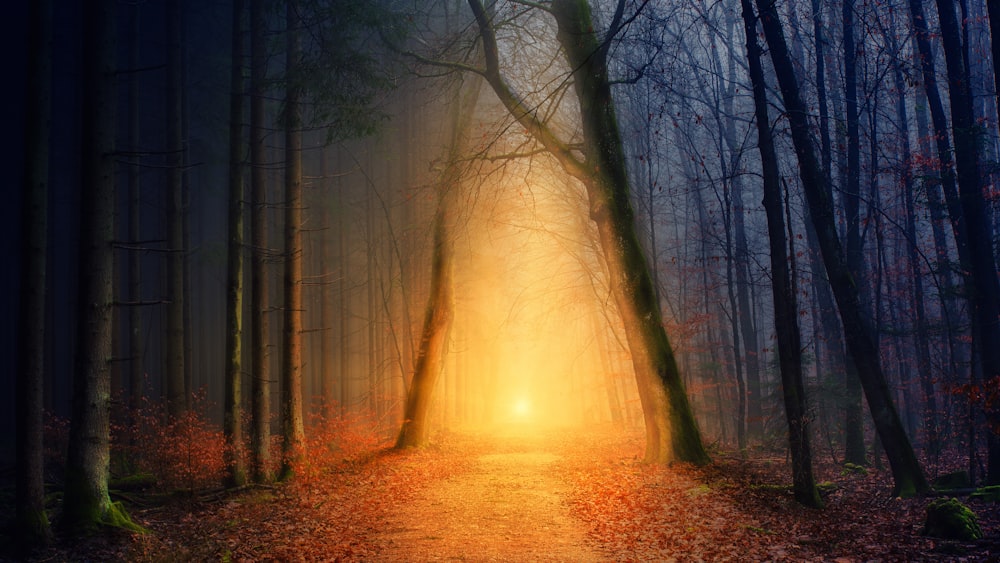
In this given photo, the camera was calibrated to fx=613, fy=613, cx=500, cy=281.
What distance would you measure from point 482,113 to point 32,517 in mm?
15351

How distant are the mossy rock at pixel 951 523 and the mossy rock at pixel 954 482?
381 centimetres

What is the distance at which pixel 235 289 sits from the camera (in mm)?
10969

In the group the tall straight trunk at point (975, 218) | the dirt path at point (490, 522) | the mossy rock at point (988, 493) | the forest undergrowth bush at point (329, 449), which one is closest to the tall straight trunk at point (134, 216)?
the forest undergrowth bush at point (329, 449)

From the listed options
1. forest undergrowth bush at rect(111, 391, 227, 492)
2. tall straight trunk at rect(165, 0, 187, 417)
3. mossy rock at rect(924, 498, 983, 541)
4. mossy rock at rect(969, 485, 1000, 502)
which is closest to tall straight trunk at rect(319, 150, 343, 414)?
tall straight trunk at rect(165, 0, 187, 417)

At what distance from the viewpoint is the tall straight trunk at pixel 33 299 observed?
6.78 m

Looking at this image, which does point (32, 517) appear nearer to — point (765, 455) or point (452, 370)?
point (765, 455)

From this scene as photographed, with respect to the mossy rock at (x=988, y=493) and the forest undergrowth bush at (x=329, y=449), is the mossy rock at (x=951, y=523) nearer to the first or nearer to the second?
the mossy rock at (x=988, y=493)

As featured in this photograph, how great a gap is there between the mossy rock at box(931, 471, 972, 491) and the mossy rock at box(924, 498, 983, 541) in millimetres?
3808

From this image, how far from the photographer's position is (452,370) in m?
33.7

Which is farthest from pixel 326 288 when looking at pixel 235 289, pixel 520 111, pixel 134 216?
pixel 520 111

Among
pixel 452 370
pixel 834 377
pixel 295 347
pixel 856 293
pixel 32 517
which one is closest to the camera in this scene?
pixel 32 517

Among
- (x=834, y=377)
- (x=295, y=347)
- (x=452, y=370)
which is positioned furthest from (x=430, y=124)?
(x=834, y=377)

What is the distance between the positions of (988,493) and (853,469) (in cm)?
455

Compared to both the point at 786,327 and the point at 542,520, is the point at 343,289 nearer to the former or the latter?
the point at 542,520
